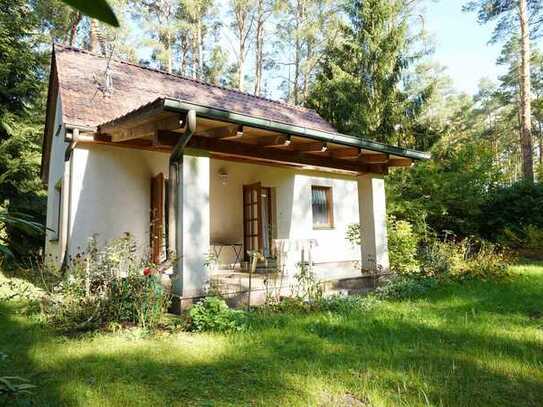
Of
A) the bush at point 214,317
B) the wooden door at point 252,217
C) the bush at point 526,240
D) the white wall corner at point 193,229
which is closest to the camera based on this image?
the bush at point 214,317

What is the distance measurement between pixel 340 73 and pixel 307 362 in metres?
13.5

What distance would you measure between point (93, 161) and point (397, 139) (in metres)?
11.6

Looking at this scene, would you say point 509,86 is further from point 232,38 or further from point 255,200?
point 255,200

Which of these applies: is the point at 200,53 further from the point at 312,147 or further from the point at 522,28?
the point at 312,147

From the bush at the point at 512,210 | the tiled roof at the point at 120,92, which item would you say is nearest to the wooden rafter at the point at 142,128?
the tiled roof at the point at 120,92

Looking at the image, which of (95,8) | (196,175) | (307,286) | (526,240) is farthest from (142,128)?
(526,240)

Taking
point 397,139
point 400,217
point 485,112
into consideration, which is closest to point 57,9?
point 397,139

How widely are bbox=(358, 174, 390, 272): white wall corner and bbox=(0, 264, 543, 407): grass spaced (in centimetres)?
209

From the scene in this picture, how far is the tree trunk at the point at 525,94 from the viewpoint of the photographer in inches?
550

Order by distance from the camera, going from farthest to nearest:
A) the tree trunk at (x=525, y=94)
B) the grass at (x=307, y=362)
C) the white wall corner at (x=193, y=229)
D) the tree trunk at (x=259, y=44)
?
1. the tree trunk at (x=259, y=44)
2. the tree trunk at (x=525, y=94)
3. the white wall corner at (x=193, y=229)
4. the grass at (x=307, y=362)

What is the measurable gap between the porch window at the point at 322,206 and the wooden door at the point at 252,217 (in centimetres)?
179

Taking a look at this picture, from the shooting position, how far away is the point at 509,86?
81.9 feet

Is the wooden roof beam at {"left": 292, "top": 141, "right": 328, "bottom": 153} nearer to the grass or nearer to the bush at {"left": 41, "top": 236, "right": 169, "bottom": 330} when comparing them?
the grass

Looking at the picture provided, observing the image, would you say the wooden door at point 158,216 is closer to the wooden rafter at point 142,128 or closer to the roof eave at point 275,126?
the wooden rafter at point 142,128
